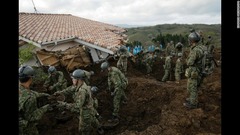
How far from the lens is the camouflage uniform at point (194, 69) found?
702 cm

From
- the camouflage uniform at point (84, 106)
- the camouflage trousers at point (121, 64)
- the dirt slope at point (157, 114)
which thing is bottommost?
the dirt slope at point (157, 114)

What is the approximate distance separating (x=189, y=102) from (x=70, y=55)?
673cm

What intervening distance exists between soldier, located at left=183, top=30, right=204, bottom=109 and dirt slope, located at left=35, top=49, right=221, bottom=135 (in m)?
0.44

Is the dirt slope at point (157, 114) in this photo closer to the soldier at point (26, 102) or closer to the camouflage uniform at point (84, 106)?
the camouflage uniform at point (84, 106)

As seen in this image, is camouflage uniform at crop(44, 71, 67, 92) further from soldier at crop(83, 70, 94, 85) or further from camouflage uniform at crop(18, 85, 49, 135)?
camouflage uniform at crop(18, 85, 49, 135)

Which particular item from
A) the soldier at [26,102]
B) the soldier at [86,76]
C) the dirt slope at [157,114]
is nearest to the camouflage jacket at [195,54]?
the dirt slope at [157,114]

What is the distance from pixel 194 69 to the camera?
23.5 feet

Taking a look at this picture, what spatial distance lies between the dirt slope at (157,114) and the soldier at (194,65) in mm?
440

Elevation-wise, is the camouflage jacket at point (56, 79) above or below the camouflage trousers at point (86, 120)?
above

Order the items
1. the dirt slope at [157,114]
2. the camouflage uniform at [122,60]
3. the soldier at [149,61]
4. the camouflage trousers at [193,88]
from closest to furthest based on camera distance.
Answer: the dirt slope at [157,114]
the camouflage trousers at [193,88]
the camouflage uniform at [122,60]
the soldier at [149,61]

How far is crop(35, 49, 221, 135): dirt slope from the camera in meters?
6.60

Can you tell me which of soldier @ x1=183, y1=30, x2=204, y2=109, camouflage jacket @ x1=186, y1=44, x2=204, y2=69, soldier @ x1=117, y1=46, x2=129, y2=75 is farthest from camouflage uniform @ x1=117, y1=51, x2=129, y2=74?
camouflage jacket @ x1=186, y1=44, x2=204, y2=69

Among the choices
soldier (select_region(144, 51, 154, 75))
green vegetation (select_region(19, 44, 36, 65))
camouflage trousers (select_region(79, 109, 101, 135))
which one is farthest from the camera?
soldier (select_region(144, 51, 154, 75))
